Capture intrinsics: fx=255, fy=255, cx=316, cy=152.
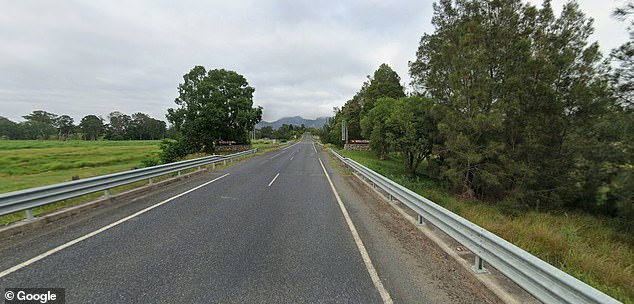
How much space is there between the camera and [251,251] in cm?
403

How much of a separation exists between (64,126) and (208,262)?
6434 inches

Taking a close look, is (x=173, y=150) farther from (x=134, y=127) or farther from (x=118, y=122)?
(x=118, y=122)

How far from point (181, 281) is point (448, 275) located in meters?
3.44

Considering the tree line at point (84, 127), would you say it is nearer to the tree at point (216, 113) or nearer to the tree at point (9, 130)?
the tree at point (9, 130)

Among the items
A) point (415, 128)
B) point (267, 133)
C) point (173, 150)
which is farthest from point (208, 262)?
point (267, 133)

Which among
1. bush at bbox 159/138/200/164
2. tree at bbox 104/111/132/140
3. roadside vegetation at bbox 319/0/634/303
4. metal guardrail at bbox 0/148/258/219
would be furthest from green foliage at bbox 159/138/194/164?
tree at bbox 104/111/132/140

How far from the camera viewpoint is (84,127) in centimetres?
11381

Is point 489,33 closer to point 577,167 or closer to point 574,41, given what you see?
point 574,41

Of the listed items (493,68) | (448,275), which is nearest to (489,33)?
(493,68)

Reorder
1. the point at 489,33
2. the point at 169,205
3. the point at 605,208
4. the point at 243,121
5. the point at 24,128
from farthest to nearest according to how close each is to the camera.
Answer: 1. the point at 24,128
2. the point at 243,121
3. the point at 605,208
4. the point at 489,33
5. the point at 169,205

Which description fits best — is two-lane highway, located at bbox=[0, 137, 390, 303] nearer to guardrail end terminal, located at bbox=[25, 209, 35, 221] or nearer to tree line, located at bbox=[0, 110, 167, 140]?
guardrail end terminal, located at bbox=[25, 209, 35, 221]

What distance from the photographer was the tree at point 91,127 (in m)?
113

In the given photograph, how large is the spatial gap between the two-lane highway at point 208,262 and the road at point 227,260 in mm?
14

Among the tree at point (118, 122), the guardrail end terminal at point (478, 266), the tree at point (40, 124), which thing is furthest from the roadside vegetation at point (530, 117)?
the tree at point (40, 124)
